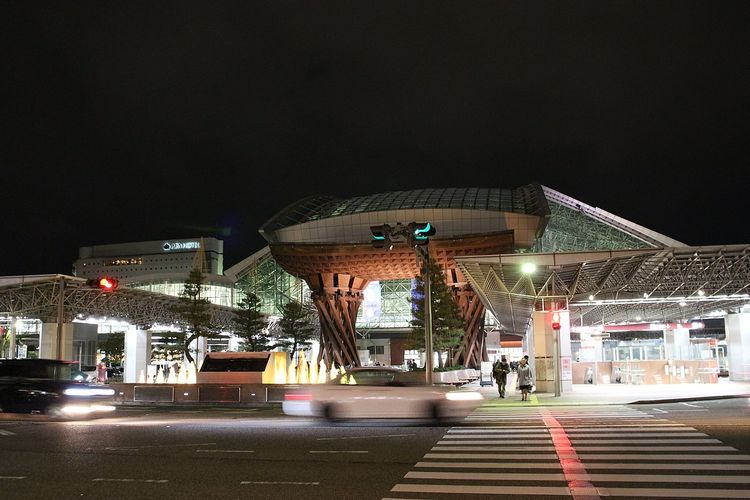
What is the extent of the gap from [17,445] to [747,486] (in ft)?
41.9

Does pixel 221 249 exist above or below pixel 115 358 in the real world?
above

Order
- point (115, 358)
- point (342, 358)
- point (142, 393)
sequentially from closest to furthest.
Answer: point (142, 393) < point (342, 358) < point (115, 358)

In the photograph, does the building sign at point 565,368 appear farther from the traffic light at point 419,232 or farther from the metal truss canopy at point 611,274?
the traffic light at point 419,232

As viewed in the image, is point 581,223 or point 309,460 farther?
point 581,223

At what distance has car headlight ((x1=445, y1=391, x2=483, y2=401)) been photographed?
56.0 ft

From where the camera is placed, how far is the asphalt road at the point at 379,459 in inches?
350

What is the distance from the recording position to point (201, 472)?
33.9 feet

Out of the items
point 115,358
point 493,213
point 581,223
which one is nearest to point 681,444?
point 493,213

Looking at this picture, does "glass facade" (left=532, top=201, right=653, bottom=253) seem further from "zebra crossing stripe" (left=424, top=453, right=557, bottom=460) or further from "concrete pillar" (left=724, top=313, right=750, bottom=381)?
"zebra crossing stripe" (left=424, top=453, right=557, bottom=460)

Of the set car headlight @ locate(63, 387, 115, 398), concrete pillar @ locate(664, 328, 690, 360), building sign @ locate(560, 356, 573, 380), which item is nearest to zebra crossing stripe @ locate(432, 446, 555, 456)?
car headlight @ locate(63, 387, 115, 398)

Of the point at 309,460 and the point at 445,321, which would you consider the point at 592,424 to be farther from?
the point at 445,321

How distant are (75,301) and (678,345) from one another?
4968 cm

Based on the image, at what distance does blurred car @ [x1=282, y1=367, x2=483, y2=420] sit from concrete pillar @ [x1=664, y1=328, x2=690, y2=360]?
154 feet

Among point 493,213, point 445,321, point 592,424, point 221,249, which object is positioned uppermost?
point 221,249
